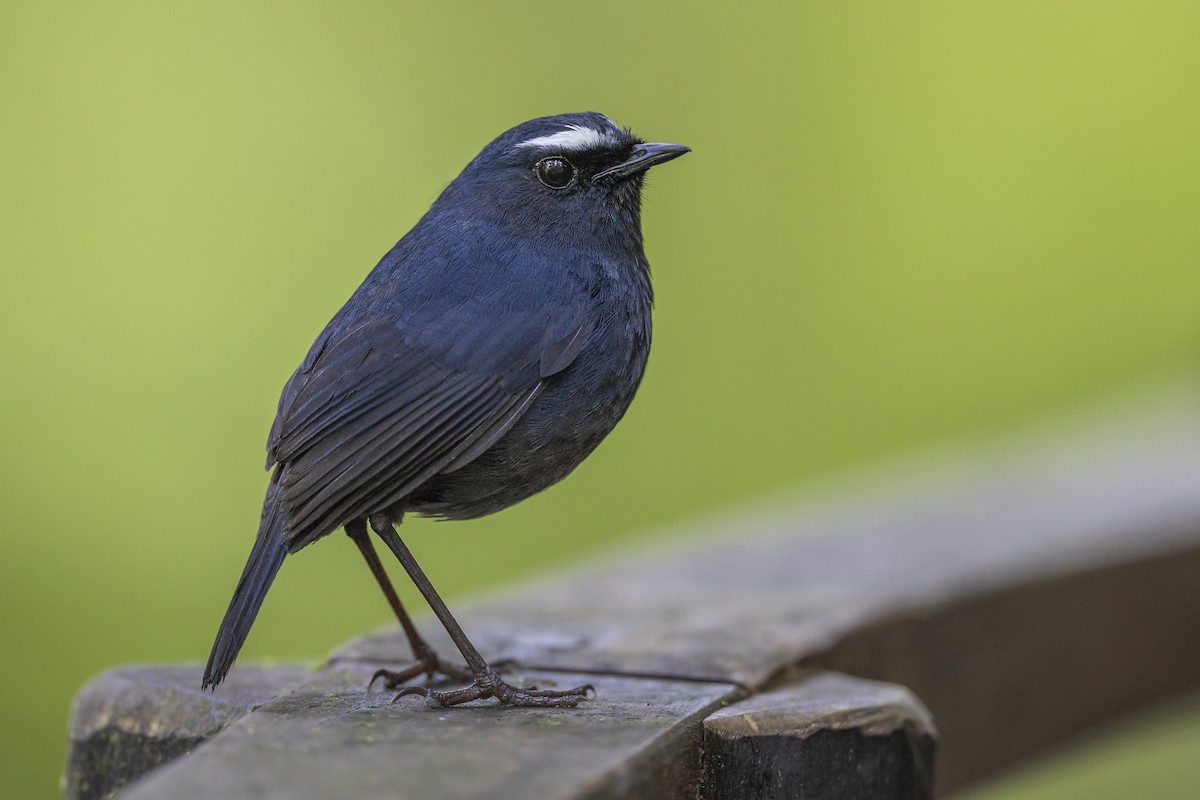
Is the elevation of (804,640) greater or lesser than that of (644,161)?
lesser

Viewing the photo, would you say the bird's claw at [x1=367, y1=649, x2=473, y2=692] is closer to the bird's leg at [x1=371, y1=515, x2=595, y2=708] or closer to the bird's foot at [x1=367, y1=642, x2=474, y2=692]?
the bird's foot at [x1=367, y1=642, x2=474, y2=692]

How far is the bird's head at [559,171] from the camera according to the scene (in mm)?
3188

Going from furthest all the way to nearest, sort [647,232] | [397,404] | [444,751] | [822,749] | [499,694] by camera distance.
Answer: [647,232], [397,404], [499,694], [822,749], [444,751]

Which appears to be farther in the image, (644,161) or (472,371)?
(644,161)

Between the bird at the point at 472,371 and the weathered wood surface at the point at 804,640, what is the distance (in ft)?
0.82

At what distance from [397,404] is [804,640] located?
3.19ft

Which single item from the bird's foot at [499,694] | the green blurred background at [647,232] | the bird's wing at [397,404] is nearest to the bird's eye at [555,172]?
the bird's wing at [397,404]

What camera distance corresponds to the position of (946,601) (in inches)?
135

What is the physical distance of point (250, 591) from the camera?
2.71m

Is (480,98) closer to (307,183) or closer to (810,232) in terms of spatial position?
(307,183)

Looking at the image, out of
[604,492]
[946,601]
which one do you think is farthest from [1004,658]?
[604,492]

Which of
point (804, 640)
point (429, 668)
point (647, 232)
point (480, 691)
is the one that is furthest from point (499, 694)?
point (647, 232)

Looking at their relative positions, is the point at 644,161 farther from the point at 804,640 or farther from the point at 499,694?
the point at 499,694

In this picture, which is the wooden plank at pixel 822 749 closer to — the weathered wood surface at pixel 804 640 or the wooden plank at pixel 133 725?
the weathered wood surface at pixel 804 640
